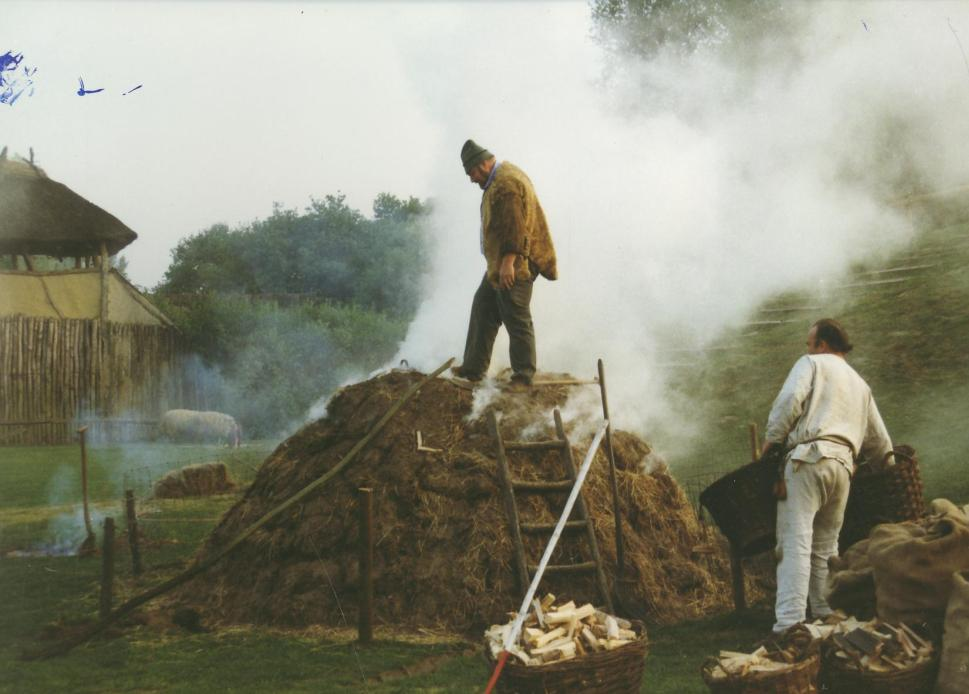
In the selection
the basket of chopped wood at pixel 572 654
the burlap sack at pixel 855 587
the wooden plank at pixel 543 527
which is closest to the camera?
the basket of chopped wood at pixel 572 654

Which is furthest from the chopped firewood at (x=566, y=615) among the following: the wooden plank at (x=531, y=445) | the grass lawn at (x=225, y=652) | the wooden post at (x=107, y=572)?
the wooden post at (x=107, y=572)

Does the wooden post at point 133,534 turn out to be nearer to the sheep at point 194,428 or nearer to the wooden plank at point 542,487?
the wooden plank at point 542,487

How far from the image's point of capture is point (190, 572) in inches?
262

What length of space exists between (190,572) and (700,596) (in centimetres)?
386

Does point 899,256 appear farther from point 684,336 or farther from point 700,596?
point 700,596

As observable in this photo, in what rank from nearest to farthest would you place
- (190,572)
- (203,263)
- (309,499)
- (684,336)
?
(190,572) < (309,499) < (684,336) < (203,263)

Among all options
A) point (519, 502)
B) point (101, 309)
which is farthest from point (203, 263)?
point (519, 502)

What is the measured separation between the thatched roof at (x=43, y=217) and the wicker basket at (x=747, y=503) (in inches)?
695

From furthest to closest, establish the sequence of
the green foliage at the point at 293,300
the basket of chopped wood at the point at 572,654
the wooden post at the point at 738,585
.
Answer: the green foliage at the point at 293,300 < the wooden post at the point at 738,585 < the basket of chopped wood at the point at 572,654

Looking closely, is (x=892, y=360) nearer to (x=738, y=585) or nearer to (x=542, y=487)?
(x=738, y=585)

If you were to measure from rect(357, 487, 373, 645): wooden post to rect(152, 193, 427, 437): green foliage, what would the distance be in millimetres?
8731

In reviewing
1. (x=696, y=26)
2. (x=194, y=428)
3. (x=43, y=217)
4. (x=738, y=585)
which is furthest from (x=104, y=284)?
(x=738, y=585)

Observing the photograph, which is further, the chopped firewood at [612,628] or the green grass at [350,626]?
the green grass at [350,626]

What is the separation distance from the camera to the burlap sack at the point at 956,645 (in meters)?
4.51
